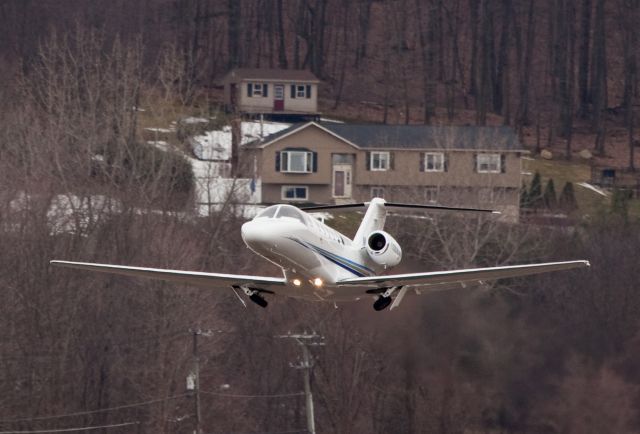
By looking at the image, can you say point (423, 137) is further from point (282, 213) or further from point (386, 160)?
point (282, 213)

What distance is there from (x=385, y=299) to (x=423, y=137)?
153 feet

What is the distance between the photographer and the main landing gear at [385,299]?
25906 millimetres

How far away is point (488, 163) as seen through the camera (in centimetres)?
6900

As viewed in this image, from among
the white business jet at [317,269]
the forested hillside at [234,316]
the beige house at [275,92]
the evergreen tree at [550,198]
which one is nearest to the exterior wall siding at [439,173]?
the evergreen tree at [550,198]

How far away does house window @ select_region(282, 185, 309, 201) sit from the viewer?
70.5m

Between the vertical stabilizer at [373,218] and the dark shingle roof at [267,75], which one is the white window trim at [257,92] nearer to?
the dark shingle roof at [267,75]

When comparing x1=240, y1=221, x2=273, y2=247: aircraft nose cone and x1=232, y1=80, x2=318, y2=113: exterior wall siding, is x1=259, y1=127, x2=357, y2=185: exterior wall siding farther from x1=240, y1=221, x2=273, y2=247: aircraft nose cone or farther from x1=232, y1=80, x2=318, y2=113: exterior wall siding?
x1=240, y1=221, x2=273, y2=247: aircraft nose cone

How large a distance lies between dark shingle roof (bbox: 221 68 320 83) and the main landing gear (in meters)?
59.6

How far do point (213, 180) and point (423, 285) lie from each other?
118 ft

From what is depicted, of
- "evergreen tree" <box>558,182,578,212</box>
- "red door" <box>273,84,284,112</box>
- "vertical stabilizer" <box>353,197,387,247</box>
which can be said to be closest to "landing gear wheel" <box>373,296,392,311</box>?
"vertical stabilizer" <box>353,197,387,247</box>

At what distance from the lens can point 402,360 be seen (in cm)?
4003

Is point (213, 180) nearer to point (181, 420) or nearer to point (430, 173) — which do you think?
point (430, 173)

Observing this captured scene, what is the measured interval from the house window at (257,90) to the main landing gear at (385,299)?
59569mm

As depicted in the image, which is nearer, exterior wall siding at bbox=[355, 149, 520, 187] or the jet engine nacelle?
the jet engine nacelle
